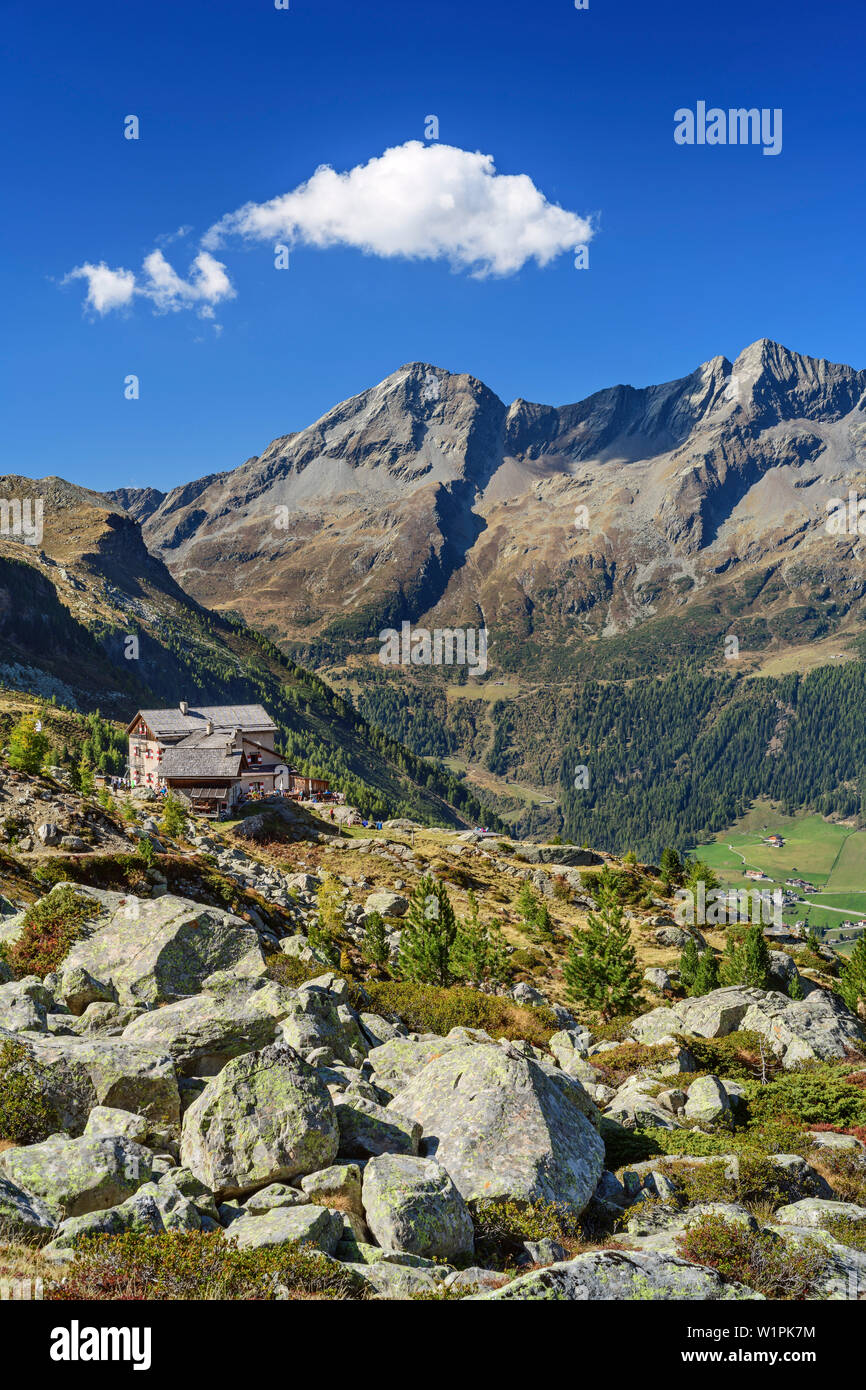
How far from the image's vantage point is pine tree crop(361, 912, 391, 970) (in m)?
54.2

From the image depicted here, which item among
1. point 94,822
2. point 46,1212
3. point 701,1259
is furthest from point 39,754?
point 701,1259

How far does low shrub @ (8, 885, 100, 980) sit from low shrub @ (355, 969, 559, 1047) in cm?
1311

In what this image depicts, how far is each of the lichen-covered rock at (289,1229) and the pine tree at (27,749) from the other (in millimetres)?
45920

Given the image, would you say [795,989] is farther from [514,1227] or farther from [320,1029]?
[514,1227]

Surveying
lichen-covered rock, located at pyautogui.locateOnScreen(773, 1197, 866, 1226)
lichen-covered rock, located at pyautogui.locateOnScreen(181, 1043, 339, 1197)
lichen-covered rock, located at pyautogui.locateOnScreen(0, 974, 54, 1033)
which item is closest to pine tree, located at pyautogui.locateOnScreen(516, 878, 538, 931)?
lichen-covered rock, located at pyautogui.locateOnScreen(773, 1197, 866, 1226)

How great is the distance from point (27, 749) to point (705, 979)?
58.3 metres

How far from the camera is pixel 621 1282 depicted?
11.2m

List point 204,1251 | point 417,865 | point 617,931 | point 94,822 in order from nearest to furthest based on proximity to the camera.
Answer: point 204,1251, point 94,822, point 617,931, point 417,865

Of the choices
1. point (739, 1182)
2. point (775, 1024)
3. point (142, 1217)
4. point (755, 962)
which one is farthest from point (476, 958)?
point (142, 1217)

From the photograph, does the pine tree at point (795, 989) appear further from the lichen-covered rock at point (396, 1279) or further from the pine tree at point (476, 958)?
the lichen-covered rock at point (396, 1279)

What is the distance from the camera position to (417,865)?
299 ft

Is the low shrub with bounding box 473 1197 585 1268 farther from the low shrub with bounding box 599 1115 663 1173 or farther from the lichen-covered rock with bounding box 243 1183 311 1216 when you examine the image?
the low shrub with bounding box 599 1115 663 1173

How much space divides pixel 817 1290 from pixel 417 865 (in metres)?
79.8
